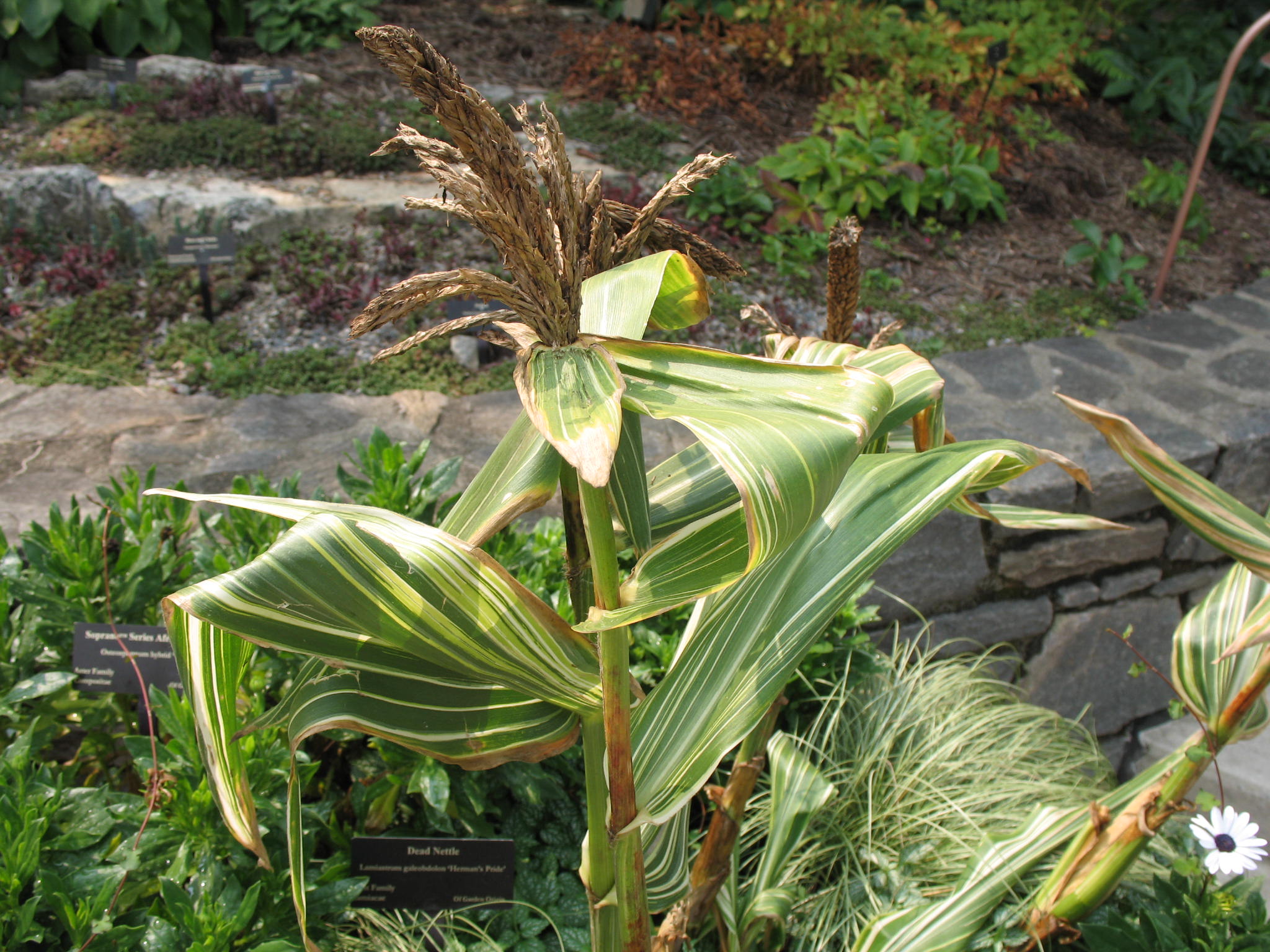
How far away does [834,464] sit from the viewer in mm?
692

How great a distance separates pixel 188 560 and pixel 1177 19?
264 inches

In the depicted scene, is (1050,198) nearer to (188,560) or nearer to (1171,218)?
(1171,218)

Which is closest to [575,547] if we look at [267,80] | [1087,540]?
[1087,540]

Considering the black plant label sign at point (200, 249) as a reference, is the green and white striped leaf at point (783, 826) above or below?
below

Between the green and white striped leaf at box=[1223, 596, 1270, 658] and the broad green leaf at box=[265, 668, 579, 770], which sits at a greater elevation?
the green and white striped leaf at box=[1223, 596, 1270, 658]

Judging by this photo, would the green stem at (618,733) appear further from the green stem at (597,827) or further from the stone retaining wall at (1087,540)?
the stone retaining wall at (1087,540)

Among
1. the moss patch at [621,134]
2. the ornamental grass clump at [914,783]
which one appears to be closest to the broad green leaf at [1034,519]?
the ornamental grass clump at [914,783]

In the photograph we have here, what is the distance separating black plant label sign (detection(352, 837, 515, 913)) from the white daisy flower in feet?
3.66

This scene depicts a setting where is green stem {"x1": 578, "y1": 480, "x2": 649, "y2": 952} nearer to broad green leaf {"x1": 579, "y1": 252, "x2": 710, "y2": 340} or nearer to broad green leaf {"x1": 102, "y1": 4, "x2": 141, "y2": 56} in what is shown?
broad green leaf {"x1": 579, "y1": 252, "x2": 710, "y2": 340}

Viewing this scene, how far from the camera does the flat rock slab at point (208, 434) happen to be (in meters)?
2.31

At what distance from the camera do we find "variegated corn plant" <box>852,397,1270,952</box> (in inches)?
53.3

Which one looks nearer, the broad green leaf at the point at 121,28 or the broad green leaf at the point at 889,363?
the broad green leaf at the point at 889,363

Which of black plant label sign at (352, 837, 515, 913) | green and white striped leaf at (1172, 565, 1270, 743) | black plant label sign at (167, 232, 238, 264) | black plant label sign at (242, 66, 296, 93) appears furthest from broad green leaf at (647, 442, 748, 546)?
black plant label sign at (242, 66, 296, 93)

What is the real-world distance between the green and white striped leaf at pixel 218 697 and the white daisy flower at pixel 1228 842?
4.63 feet
